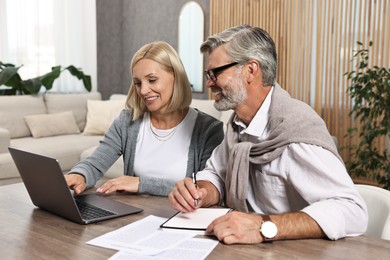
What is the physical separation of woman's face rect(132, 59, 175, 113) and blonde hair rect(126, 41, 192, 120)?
2cm

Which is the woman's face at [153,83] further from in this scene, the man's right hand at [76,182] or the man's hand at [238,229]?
the man's hand at [238,229]

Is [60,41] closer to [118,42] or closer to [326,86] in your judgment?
[118,42]

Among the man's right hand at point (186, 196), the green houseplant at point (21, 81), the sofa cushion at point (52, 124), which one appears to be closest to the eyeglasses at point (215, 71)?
the man's right hand at point (186, 196)

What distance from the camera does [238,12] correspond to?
5.32m

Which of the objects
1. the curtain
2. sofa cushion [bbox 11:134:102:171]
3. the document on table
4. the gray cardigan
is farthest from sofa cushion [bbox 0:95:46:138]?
the document on table

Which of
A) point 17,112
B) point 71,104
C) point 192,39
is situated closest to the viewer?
point 17,112

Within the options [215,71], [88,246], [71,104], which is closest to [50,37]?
[71,104]

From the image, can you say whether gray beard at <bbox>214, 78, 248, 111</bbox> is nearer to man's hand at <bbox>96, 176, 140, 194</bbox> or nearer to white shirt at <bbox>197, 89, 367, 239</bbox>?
white shirt at <bbox>197, 89, 367, 239</bbox>

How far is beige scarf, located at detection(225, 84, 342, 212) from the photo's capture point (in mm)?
1391

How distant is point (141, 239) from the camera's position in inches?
48.7

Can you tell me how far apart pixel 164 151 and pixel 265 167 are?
63 cm

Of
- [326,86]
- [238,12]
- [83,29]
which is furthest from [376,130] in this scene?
[83,29]

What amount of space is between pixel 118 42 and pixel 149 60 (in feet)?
16.5

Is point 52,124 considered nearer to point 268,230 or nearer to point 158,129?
point 158,129
